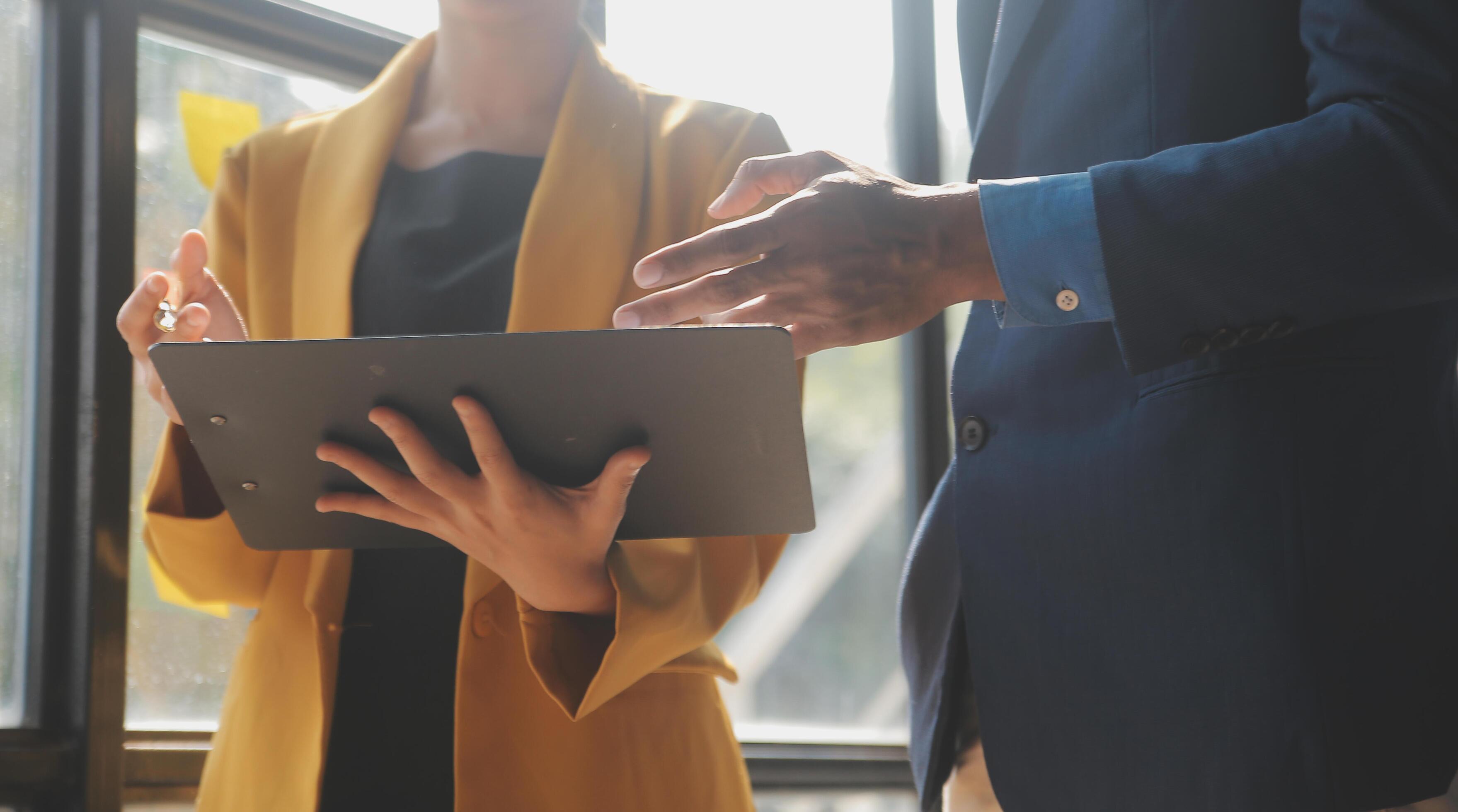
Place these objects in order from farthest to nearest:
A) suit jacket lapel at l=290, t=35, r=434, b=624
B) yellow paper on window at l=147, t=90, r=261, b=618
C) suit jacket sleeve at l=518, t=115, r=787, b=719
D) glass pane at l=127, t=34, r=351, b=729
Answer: yellow paper on window at l=147, t=90, r=261, b=618 → glass pane at l=127, t=34, r=351, b=729 → suit jacket lapel at l=290, t=35, r=434, b=624 → suit jacket sleeve at l=518, t=115, r=787, b=719

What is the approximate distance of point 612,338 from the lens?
0.66m

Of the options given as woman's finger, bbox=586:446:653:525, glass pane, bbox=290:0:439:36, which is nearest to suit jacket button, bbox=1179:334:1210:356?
woman's finger, bbox=586:446:653:525

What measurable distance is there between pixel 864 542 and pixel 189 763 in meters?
1.55

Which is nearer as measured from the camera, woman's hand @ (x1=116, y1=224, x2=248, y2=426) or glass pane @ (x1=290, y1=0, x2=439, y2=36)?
woman's hand @ (x1=116, y1=224, x2=248, y2=426)

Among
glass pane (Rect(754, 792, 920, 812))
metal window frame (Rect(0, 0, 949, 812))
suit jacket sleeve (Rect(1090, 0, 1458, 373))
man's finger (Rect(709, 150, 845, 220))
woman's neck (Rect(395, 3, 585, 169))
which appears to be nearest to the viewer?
suit jacket sleeve (Rect(1090, 0, 1458, 373))

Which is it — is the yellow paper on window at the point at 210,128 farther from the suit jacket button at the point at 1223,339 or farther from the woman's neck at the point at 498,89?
the suit jacket button at the point at 1223,339

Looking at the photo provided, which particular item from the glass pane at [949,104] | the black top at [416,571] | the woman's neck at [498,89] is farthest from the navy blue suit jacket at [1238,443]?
the glass pane at [949,104]

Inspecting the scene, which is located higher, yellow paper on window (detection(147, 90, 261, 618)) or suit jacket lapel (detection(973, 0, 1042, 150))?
yellow paper on window (detection(147, 90, 261, 618))

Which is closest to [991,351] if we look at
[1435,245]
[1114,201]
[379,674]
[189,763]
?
[1114,201]

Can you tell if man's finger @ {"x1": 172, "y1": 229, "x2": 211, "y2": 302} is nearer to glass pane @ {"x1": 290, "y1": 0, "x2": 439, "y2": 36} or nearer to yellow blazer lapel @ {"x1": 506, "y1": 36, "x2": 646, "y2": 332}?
yellow blazer lapel @ {"x1": 506, "y1": 36, "x2": 646, "y2": 332}

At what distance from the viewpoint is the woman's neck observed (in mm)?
1244

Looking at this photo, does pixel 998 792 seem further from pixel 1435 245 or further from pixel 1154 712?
pixel 1435 245

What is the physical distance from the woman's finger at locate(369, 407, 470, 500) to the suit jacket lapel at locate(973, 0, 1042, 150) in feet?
1.93

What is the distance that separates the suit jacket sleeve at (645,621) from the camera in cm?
89
